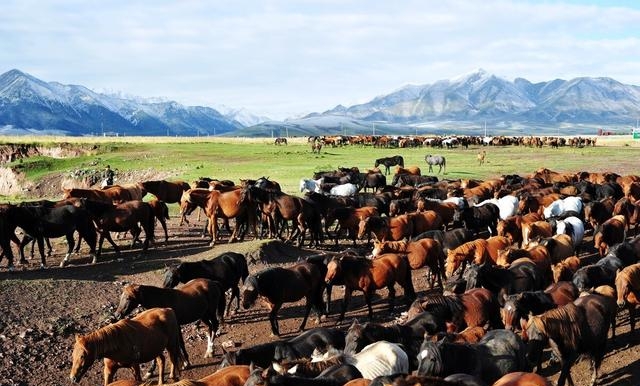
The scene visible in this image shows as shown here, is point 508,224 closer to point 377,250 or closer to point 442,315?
point 377,250

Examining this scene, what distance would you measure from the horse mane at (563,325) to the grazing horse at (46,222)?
36.9ft

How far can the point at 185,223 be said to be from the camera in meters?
21.5

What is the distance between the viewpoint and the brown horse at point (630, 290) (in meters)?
11.2

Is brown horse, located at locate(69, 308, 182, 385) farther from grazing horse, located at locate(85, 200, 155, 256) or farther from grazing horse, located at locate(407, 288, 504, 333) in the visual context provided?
grazing horse, located at locate(85, 200, 155, 256)

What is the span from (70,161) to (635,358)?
38922 millimetres

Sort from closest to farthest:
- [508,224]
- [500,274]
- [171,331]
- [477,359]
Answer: [477,359]
[171,331]
[500,274]
[508,224]

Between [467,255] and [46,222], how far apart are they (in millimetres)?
10148

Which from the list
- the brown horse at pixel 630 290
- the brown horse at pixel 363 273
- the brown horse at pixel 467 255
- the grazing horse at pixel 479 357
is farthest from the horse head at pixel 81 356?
the brown horse at pixel 630 290

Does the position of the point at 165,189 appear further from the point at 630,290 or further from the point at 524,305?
the point at 630,290

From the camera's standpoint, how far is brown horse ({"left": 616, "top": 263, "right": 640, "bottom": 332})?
11.2 meters

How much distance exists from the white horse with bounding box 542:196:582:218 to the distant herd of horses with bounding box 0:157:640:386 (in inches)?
2.2

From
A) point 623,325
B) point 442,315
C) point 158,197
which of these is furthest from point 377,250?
point 158,197

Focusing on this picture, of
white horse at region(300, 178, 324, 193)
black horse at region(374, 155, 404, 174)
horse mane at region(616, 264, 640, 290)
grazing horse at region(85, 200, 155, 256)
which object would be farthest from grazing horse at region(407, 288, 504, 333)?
black horse at region(374, 155, 404, 174)

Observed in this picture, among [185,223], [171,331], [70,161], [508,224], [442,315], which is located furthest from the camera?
[70,161]
